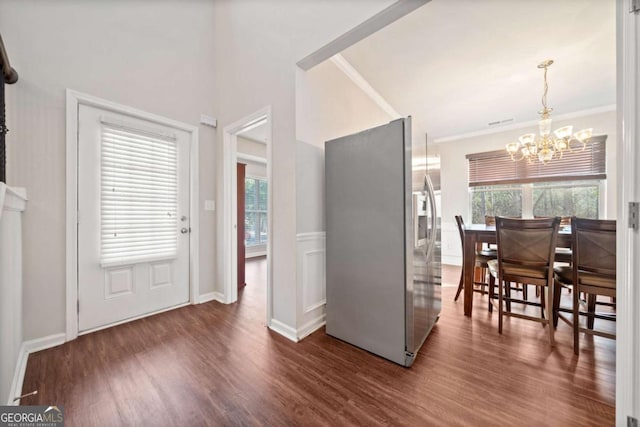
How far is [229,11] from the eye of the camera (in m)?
2.78

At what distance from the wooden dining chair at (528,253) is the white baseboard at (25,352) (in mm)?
3341

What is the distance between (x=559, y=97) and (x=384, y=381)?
4.72 m

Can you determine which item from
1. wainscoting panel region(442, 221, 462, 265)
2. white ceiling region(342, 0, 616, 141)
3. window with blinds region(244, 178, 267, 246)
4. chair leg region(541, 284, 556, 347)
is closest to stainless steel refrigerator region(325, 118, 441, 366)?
white ceiling region(342, 0, 616, 141)

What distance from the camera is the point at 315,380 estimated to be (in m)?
1.52

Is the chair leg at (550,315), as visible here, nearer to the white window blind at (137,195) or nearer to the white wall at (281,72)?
the white wall at (281,72)

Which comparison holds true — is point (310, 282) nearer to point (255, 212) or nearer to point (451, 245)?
point (451, 245)

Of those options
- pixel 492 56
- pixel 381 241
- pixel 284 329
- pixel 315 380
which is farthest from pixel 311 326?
pixel 492 56

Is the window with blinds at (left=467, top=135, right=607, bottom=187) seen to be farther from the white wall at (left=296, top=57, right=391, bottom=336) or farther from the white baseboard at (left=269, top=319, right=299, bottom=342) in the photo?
the white baseboard at (left=269, top=319, right=299, bottom=342)

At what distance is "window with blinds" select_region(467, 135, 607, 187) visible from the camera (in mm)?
3916

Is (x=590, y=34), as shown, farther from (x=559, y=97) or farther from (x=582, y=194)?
(x=582, y=194)

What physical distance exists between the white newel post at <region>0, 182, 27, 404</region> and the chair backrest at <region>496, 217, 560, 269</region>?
10.6ft

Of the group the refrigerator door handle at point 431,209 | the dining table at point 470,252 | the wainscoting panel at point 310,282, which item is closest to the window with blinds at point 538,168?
the dining table at point 470,252

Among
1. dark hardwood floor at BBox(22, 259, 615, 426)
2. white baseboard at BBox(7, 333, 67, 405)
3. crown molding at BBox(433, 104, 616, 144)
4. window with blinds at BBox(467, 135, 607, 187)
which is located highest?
crown molding at BBox(433, 104, 616, 144)

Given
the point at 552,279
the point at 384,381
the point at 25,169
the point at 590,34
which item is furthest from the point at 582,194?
the point at 25,169
